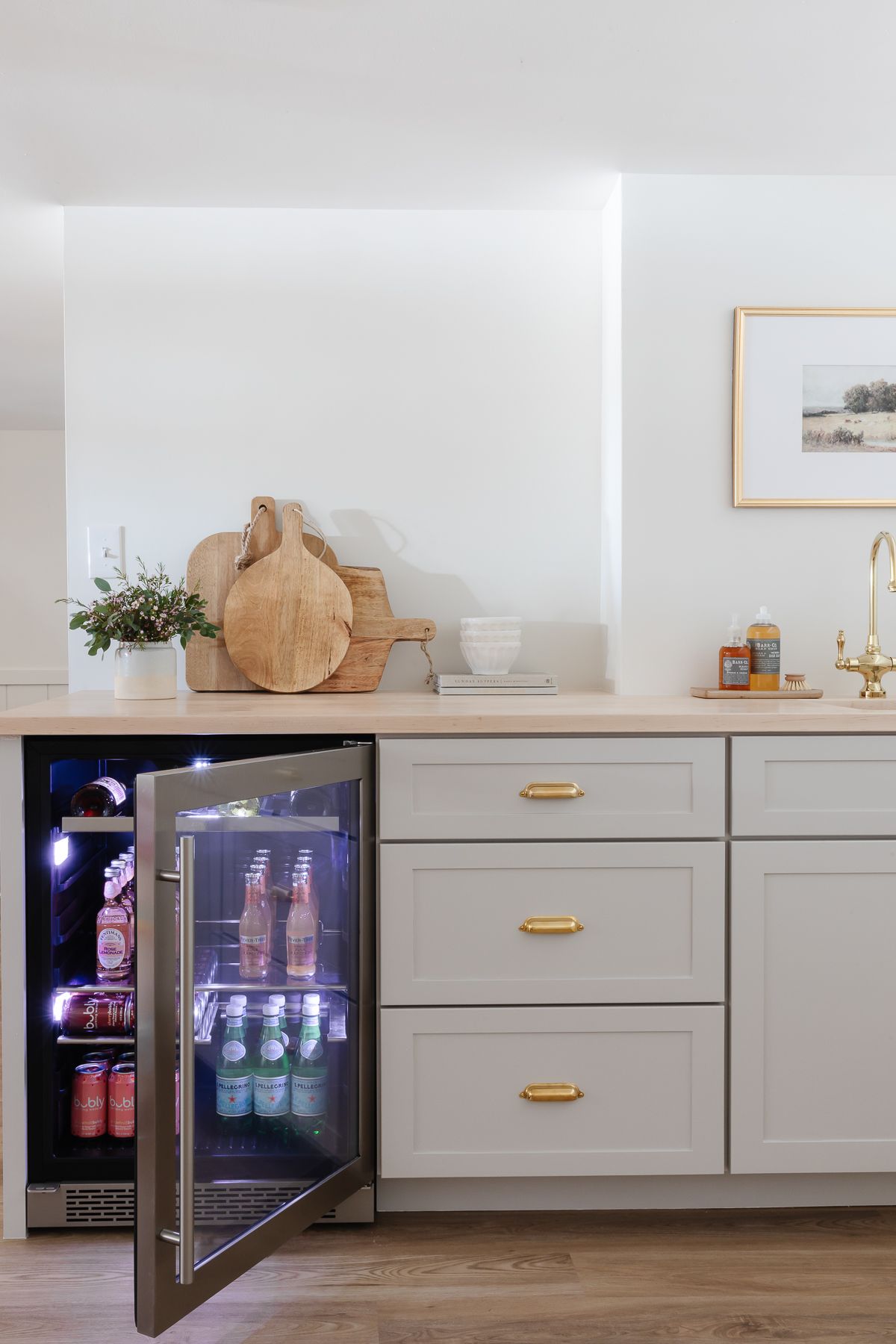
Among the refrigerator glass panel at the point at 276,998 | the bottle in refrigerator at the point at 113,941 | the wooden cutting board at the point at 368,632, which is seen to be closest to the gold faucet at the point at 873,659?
the wooden cutting board at the point at 368,632

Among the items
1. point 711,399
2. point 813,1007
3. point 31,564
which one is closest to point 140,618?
point 711,399

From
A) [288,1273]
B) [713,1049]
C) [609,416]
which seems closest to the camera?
[288,1273]

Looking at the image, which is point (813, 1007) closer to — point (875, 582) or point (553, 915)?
point (553, 915)

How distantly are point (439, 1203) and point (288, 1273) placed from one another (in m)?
0.30

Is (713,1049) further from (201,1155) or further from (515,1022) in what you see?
(201,1155)

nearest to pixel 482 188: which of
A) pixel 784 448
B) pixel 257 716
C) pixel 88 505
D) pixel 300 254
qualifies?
pixel 300 254

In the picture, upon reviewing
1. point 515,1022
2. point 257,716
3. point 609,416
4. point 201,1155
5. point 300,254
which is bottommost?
point 201,1155

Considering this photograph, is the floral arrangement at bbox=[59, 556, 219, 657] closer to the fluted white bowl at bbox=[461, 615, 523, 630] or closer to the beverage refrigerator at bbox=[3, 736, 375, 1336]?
the beverage refrigerator at bbox=[3, 736, 375, 1336]

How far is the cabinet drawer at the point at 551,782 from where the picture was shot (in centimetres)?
175

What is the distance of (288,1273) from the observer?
5.44 ft

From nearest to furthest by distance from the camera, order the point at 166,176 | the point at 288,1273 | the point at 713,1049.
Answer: the point at 288,1273 → the point at 713,1049 → the point at 166,176

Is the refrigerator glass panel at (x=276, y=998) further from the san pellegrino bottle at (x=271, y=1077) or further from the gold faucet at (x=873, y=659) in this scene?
the gold faucet at (x=873, y=659)

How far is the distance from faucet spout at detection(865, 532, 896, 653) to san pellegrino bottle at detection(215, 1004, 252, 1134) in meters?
1.54

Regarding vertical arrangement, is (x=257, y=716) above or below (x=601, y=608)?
below
